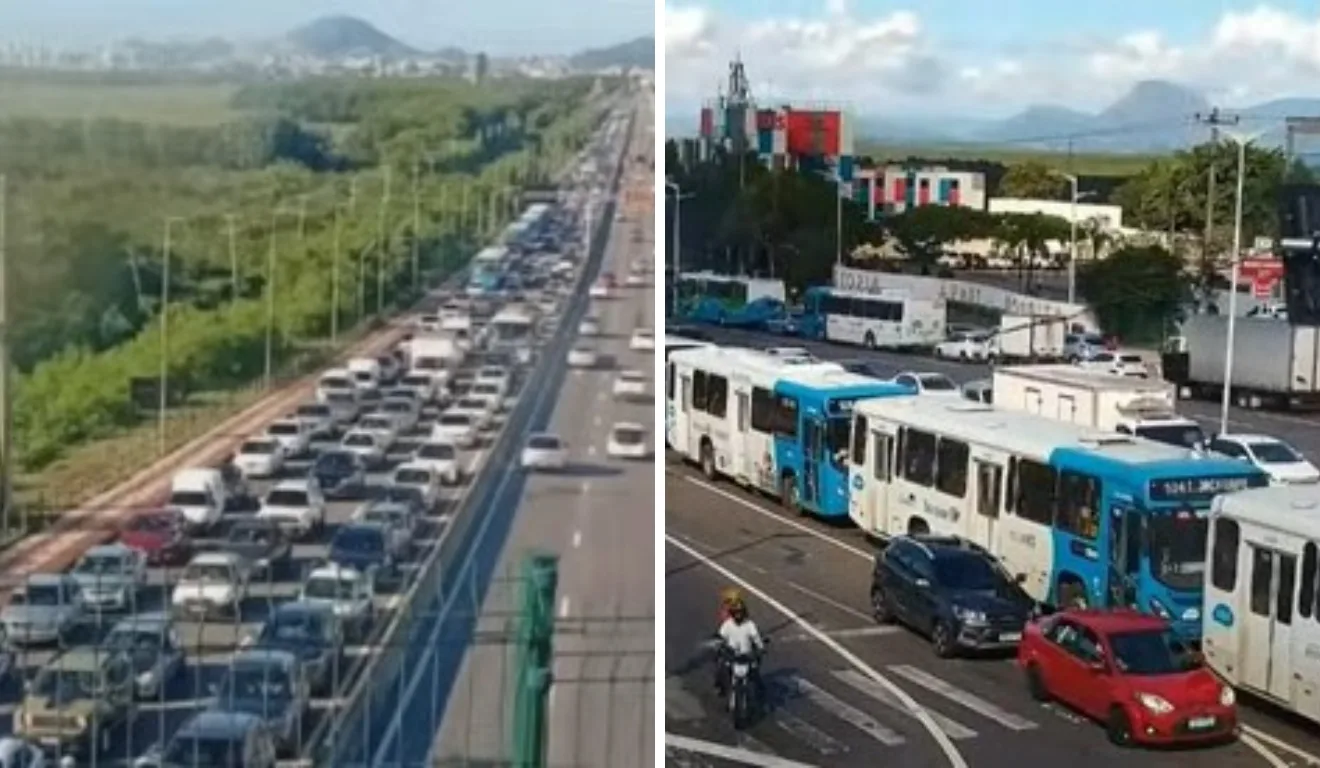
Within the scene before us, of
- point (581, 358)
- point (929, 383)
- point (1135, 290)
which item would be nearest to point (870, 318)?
point (929, 383)

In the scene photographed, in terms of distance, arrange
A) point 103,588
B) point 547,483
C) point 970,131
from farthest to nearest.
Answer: point 970,131 < point 547,483 < point 103,588

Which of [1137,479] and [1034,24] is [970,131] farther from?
[1137,479]

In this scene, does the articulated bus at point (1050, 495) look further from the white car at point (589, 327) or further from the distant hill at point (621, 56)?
the distant hill at point (621, 56)

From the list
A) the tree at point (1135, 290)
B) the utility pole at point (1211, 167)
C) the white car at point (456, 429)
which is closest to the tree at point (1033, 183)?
the tree at point (1135, 290)

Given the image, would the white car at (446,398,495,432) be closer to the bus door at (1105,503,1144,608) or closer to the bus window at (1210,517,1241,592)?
the bus door at (1105,503,1144,608)

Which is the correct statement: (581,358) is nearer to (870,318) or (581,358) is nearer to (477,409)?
(477,409)

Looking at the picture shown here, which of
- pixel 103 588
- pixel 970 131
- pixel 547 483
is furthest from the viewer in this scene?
pixel 970 131

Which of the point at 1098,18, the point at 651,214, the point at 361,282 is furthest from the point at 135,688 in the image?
the point at 1098,18

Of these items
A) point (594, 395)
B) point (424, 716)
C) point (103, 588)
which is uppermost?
point (594, 395)
